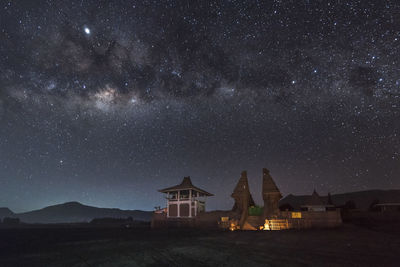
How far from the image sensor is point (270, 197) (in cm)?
3238

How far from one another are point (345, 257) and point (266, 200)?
21291 mm

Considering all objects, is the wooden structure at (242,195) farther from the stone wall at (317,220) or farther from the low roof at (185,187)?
the low roof at (185,187)

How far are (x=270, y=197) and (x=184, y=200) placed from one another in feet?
55.3

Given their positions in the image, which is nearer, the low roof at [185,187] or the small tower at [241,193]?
the small tower at [241,193]

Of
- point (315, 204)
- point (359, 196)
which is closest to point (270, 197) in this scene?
point (315, 204)

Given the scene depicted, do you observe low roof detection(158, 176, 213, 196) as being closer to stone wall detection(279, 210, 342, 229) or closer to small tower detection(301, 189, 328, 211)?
small tower detection(301, 189, 328, 211)

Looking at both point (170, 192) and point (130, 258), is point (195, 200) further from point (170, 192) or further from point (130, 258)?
point (130, 258)

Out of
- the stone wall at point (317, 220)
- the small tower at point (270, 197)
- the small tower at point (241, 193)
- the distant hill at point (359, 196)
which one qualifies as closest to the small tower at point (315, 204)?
the small tower at point (270, 197)

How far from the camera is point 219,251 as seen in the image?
44.7 feet

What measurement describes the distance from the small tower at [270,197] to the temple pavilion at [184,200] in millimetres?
13727

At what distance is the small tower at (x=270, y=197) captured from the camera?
3158 centimetres

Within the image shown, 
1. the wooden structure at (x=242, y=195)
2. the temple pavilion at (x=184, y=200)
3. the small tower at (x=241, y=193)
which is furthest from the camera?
the temple pavilion at (x=184, y=200)

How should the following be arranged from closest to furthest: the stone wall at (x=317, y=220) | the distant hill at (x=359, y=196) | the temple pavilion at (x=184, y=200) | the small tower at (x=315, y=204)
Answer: the stone wall at (x=317, y=220) < the small tower at (x=315, y=204) < the temple pavilion at (x=184, y=200) < the distant hill at (x=359, y=196)

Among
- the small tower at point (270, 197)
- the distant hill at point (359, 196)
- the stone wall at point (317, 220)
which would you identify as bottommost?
the distant hill at point (359, 196)
